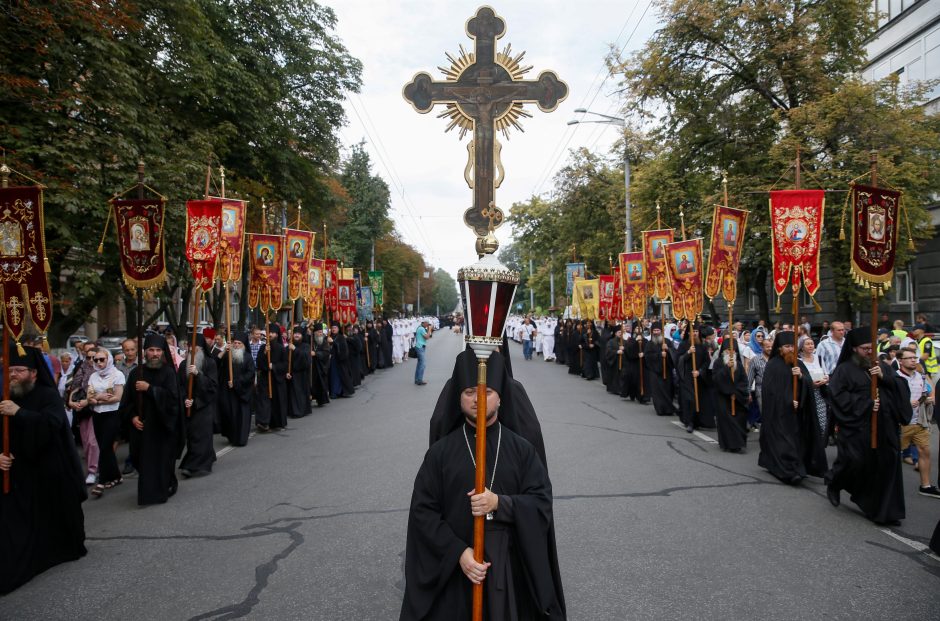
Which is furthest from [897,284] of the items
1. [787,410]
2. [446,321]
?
[446,321]

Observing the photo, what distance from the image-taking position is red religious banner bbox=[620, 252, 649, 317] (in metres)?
16.9

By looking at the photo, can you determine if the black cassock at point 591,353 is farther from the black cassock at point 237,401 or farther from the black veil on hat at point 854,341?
the black veil on hat at point 854,341

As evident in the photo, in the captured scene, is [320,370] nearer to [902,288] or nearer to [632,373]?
[632,373]

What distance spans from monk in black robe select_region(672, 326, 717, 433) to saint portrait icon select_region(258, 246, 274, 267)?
800 cm

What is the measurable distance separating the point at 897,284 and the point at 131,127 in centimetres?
2394

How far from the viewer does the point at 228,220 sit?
10406mm

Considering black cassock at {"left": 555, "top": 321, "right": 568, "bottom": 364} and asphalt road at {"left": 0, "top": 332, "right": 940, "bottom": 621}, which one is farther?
black cassock at {"left": 555, "top": 321, "right": 568, "bottom": 364}

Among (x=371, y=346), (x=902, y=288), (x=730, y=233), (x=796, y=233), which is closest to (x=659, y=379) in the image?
(x=730, y=233)

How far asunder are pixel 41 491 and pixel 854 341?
795cm

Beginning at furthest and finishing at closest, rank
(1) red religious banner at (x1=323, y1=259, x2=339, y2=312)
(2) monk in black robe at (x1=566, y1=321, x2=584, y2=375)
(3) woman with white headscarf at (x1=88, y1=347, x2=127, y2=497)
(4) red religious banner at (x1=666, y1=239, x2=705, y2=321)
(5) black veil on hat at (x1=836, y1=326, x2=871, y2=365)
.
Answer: (2) monk in black robe at (x1=566, y1=321, x2=584, y2=375)
(1) red religious banner at (x1=323, y1=259, x2=339, y2=312)
(4) red religious banner at (x1=666, y1=239, x2=705, y2=321)
(3) woman with white headscarf at (x1=88, y1=347, x2=127, y2=497)
(5) black veil on hat at (x1=836, y1=326, x2=871, y2=365)

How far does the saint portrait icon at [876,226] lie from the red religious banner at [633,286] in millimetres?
9073

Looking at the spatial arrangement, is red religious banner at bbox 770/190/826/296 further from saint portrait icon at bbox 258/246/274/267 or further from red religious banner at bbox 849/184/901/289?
saint portrait icon at bbox 258/246/274/267

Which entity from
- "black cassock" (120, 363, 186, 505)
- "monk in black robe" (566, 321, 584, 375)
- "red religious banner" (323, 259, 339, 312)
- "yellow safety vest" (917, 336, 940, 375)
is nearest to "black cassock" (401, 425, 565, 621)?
"black cassock" (120, 363, 186, 505)

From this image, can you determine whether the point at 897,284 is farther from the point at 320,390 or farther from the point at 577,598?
the point at 577,598
